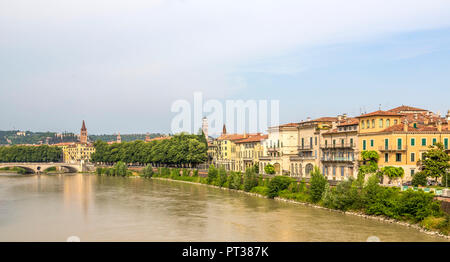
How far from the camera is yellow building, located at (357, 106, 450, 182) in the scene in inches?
1560

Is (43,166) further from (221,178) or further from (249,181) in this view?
(249,181)

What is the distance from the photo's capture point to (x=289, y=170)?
55281 millimetres

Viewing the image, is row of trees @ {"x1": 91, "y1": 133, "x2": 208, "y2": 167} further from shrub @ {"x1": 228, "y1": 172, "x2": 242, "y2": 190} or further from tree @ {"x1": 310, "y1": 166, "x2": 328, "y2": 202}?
tree @ {"x1": 310, "y1": 166, "x2": 328, "y2": 202}

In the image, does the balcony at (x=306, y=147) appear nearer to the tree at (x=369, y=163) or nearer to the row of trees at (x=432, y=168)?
the tree at (x=369, y=163)

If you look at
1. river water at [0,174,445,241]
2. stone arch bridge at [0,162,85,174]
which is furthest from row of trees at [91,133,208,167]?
river water at [0,174,445,241]

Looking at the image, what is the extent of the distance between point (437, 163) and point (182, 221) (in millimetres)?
18866

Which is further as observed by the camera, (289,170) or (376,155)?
(289,170)

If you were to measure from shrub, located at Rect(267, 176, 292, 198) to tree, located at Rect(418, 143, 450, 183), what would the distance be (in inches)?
499

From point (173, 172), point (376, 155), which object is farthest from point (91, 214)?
point (173, 172)

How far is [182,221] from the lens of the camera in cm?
3466

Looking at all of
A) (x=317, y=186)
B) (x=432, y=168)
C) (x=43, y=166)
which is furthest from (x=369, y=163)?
(x=43, y=166)
